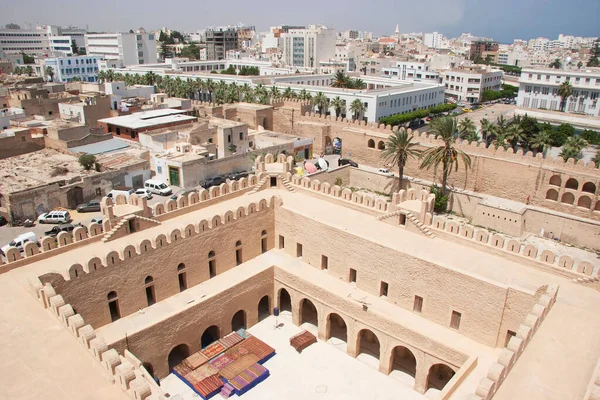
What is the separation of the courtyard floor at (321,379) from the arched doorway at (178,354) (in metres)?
0.92

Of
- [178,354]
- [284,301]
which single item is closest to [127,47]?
[284,301]

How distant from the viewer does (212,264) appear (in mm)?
26625

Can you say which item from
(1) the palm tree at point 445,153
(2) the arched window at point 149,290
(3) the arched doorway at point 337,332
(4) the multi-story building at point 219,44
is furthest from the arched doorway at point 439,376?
(4) the multi-story building at point 219,44

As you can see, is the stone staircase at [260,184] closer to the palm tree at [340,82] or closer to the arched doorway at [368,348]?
the arched doorway at [368,348]

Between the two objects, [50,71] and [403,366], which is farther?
[50,71]

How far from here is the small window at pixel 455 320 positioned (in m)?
22.0

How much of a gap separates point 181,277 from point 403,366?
12.7m

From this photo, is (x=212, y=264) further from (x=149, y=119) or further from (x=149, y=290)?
(x=149, y=119)

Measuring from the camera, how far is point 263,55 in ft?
454

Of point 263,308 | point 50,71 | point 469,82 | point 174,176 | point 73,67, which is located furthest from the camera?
point 73,67

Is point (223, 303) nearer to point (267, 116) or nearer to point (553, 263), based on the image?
point (553, 263)

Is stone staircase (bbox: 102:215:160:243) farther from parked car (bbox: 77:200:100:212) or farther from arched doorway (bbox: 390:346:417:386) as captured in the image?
arched doorway (bbox: 390:346:417:386)

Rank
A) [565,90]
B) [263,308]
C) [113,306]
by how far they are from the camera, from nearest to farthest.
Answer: [113,306] → [263,308] → [565,90]

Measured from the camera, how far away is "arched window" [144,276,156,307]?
23641mm
